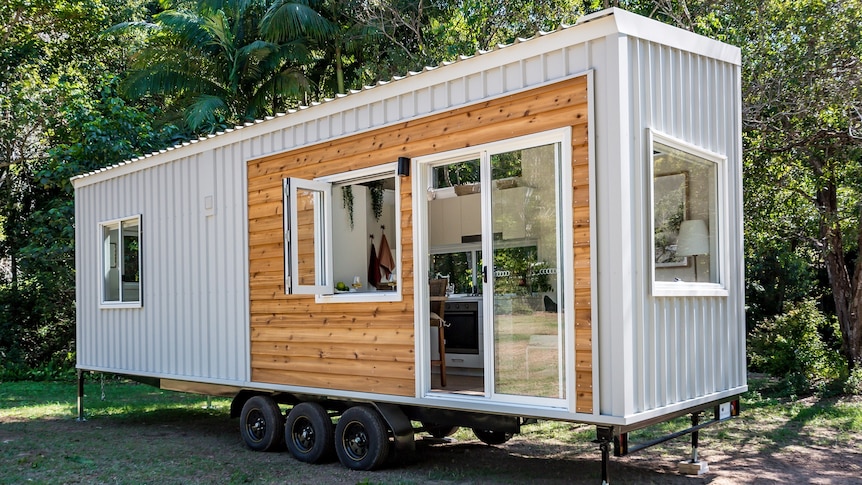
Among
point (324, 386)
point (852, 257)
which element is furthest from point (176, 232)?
point (852, 257)

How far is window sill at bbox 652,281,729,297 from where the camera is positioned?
4.85 metres

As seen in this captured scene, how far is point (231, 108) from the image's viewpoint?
15.4 m

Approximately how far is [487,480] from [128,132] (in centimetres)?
977

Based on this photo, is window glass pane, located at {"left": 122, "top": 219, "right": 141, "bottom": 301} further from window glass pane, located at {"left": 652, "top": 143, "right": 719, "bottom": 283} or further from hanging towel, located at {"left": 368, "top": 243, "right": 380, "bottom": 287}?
window glass pane, located at {"left": 652, "top": 143, "right": 719, "bottom": 283}

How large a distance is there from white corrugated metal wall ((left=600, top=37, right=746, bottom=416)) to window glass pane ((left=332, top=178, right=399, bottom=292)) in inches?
90.4

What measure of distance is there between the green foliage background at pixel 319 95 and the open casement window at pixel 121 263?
3907mm

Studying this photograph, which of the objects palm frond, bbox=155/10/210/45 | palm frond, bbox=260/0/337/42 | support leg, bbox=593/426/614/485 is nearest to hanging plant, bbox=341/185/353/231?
support leg, bbox=593/426/614/485

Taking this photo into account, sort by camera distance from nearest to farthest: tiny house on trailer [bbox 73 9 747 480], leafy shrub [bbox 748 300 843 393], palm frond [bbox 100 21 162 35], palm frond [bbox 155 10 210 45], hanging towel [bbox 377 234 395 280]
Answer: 1. tiny house on trailer [bbox 73 9 747 480]
2. hanging towel [bbox 377 234 395 280]
3. leafy shrub [bbox 748 300 843 393]
4. palm frond [bbox 155 10 210 45]
5. palm frond [bbox 100 21 162 35]

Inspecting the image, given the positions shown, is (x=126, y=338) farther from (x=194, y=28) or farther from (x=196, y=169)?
(x=194, y=28)

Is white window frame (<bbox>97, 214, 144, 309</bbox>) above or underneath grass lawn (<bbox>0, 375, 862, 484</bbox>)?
above

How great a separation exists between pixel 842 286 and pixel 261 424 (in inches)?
323

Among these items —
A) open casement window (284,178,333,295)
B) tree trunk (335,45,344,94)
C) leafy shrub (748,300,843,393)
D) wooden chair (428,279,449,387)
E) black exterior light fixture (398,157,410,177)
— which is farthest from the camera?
tree trunk (335,45,344,94)

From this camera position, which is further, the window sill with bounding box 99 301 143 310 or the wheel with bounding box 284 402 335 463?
the window sill with bounding box 99 301 143 310

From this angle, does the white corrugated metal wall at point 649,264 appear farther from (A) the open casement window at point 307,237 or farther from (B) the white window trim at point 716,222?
(A) the open casement window at point 307,237
